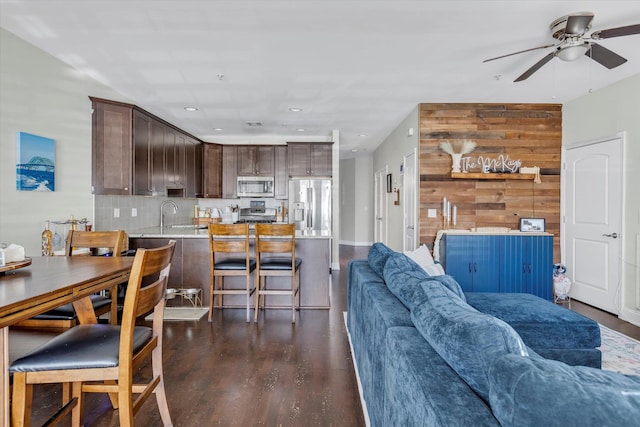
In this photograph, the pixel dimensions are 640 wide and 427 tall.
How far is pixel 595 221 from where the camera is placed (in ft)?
14.3

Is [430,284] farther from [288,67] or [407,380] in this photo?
[288,67]

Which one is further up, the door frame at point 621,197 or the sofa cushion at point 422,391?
the door frame at point 621,197

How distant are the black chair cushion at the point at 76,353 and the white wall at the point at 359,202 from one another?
868 cm

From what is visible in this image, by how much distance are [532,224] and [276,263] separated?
3.59m

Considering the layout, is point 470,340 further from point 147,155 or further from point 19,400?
point 147,155

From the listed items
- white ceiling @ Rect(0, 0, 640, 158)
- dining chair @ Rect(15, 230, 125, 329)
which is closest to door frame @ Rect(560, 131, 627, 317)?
white ceiling @ Rect(0, 0, 640, 158)

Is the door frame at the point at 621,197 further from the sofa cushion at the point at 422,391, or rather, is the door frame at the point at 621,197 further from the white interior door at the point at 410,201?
the sofa cushion at the point at 422,391

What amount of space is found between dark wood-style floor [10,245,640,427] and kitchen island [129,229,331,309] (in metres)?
0.35

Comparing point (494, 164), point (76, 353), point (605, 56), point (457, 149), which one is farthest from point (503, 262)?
point (76, 353)

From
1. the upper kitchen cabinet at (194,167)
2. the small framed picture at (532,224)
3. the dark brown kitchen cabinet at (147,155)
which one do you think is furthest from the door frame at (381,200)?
the dark brown kitchen cabinet at (147,155)

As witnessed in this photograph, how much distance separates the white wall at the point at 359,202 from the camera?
1005cm

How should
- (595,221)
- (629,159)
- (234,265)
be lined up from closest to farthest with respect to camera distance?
(234,265) → (629,159) → (595,221)

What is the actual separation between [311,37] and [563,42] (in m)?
1.98

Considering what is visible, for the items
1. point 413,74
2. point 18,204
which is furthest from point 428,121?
point 18,204
